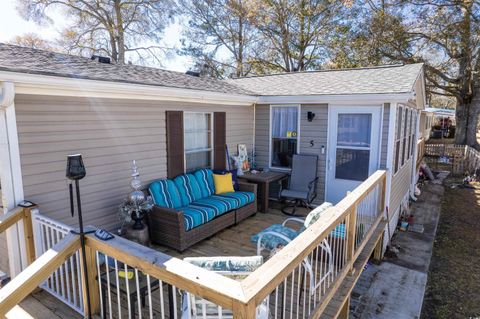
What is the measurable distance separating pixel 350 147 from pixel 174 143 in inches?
136

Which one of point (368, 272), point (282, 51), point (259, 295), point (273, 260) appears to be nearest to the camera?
point (259, 295)

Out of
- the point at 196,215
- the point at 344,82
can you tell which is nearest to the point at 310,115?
the point at 344,82

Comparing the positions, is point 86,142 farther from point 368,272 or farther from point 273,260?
point 368,272

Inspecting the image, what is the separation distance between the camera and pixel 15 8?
15352mm

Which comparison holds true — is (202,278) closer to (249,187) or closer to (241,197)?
(241,197)

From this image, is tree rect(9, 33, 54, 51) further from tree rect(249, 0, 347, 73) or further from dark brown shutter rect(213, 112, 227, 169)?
dark brown shutter rect(213, 112, 227, 169)

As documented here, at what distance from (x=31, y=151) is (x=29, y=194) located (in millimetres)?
482

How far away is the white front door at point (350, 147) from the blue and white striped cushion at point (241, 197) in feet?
5.96

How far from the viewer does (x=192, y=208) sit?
4.81m

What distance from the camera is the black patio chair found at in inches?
247

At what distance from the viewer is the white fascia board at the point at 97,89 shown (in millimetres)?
3068

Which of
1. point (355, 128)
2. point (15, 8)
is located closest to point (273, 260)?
point (355, 128)

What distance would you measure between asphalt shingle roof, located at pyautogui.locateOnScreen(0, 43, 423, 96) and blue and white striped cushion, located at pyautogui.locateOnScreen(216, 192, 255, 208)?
1947 millimetres

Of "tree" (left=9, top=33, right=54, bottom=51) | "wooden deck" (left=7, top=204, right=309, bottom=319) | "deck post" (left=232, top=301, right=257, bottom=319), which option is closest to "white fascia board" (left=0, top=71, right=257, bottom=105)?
"wooden deck" (left=7, top=204, right=309, bottom=319)
